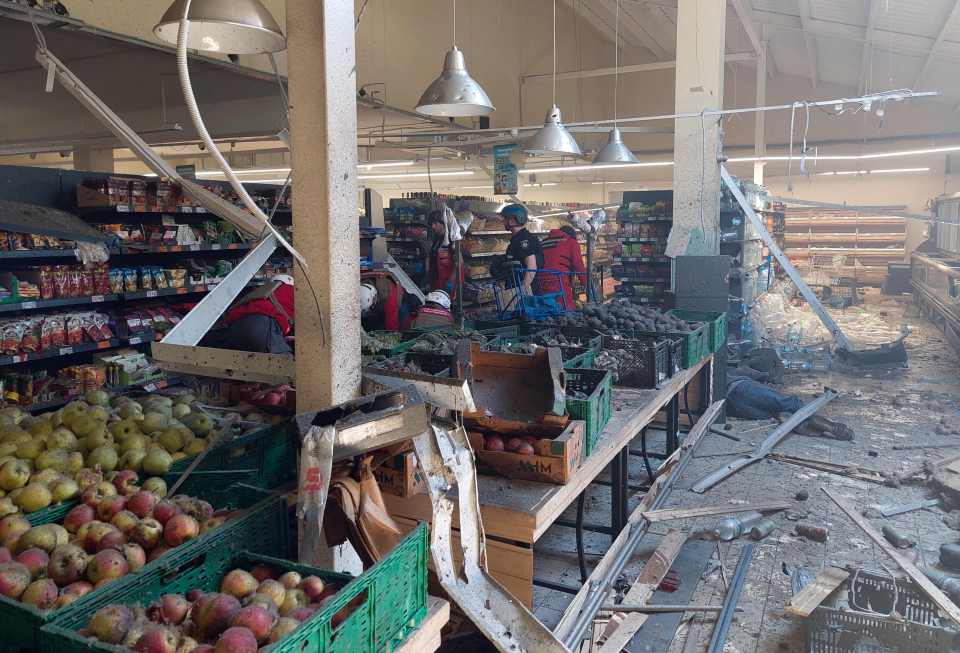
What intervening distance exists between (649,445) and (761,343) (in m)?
5.14

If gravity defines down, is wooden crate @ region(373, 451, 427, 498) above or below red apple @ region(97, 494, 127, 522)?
below

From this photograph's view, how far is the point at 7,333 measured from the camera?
5.08 meters

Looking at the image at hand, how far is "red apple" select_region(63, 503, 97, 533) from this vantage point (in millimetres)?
1959

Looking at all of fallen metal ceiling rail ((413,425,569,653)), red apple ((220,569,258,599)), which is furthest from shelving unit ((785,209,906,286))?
red apple ((220,569,258,599))

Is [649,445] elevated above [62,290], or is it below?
below

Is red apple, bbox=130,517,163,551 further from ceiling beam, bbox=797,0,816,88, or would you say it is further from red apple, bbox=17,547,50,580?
ceiling beam, bbox=797,0,816,88

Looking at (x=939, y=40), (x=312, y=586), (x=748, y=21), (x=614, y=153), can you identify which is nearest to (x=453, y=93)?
(x=614, y=153)

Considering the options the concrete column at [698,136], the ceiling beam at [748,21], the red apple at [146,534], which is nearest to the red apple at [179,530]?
the red apple at [146,534]

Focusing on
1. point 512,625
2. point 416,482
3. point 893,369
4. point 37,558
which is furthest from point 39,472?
point 893,369

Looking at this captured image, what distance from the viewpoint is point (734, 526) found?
14.7ft

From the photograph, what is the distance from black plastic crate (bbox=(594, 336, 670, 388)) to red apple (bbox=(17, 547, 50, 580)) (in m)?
3.17

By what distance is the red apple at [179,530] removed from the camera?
6.24 feet

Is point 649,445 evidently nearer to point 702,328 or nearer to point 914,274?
point 702,328

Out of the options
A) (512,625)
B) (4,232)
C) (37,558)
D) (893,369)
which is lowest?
(893,369)
